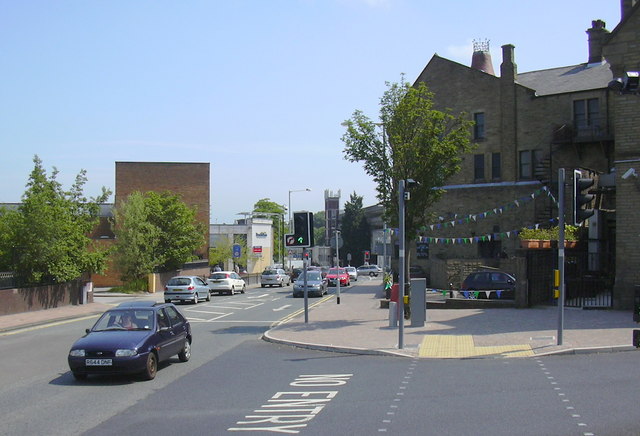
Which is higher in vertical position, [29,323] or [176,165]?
[176,165]

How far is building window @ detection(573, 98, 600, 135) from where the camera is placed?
3922 centimetres

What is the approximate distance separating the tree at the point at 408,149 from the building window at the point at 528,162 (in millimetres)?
19886

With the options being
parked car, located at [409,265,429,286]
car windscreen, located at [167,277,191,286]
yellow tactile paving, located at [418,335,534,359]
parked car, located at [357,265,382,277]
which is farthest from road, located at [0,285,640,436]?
parked car, located at [357,265,382,277]

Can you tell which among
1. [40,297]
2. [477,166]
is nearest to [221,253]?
[477,166]

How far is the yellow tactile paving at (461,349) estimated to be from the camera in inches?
611

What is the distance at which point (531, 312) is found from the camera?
24.0 metres

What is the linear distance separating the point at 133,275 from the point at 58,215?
14.5 meters

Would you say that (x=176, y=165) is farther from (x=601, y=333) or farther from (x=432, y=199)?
(x=601, y=333)

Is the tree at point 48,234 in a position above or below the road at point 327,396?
above

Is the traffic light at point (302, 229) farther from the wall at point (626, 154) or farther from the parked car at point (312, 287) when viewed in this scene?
the parked car at point (312, 287)

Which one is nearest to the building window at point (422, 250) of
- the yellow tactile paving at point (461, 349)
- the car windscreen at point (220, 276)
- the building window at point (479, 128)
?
the building window at point (479, 128)

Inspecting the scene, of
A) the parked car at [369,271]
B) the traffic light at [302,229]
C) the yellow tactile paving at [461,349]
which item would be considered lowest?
the parked car at [369,271]

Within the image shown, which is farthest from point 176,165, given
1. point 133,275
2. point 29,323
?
point 29,323

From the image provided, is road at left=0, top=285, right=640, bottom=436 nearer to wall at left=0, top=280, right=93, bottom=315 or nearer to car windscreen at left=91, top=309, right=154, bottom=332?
car windscreen at left=91, top=309, right=154, bottom=332
